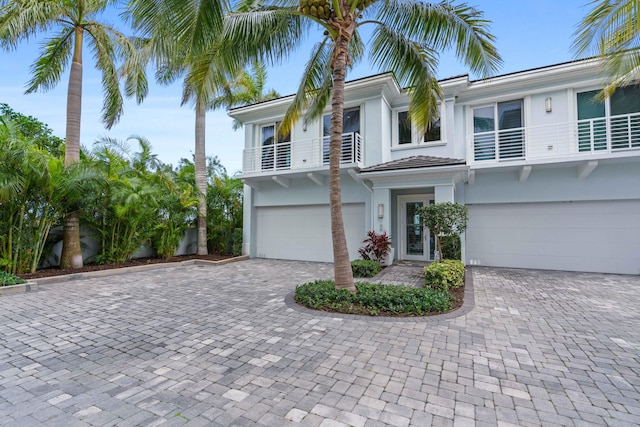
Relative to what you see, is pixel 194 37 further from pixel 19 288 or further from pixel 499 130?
pixel 499 130

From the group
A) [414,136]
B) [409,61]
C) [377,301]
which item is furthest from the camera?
[414,136]

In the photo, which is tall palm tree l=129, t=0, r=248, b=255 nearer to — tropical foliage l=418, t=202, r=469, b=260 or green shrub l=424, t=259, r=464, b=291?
tropical foliage l=418, t=202, r=469, b=260

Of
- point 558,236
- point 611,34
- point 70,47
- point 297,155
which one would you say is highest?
point 70,47

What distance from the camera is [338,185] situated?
20.3ft

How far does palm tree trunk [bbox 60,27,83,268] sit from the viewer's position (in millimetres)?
9305

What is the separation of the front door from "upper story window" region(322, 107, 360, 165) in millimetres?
2708

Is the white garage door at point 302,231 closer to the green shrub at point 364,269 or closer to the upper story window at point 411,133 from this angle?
the green shrub at point 364,269

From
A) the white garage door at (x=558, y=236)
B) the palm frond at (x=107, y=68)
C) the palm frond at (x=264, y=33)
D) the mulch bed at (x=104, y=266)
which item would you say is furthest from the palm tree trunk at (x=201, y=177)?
the white garage door at (x=558, y=236)

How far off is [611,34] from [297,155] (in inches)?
377

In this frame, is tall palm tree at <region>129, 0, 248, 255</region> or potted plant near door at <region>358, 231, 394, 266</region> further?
potted plant near door at <region>358, 231, 394, 266</region>

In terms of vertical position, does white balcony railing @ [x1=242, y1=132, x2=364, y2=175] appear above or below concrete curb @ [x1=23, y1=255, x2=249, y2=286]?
above

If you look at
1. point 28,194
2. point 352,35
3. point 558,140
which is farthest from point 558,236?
point 28,194

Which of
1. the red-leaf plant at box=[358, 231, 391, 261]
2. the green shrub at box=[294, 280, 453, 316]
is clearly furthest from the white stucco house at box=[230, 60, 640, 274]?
the green shrub at box=[294, 280, 453, 316]

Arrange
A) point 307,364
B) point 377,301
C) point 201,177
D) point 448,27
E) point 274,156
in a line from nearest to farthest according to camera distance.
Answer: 1. point 307,364
2. point 377,301
3. point 448,27
4. point 274,156
5. point 201,177
